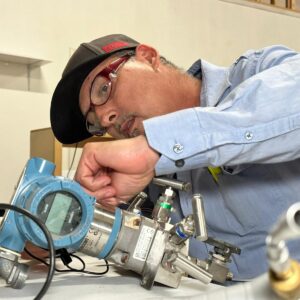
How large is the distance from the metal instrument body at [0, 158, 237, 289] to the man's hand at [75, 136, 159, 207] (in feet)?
0.13

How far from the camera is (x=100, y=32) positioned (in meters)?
3.14

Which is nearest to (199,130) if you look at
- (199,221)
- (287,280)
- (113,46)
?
(199,221)

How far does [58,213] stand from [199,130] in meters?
0.25

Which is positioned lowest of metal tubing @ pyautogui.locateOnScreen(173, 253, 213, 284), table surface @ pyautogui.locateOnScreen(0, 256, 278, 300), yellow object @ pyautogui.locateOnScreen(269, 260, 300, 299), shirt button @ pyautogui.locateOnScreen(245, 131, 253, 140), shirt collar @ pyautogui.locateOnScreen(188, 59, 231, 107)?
table surface @ pyautogui.locateOnScreen(0, 256, 278, 300)

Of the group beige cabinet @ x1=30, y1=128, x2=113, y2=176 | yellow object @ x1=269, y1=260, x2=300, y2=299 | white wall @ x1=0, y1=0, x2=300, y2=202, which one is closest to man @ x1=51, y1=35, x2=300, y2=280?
yellow object @ x1=269, y1=260, x2=300, y2=299

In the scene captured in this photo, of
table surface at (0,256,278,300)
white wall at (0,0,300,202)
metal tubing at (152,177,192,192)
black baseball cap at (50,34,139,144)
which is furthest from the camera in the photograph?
white wall at (0,0,300,202)

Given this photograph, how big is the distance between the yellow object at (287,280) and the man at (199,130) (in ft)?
1.20

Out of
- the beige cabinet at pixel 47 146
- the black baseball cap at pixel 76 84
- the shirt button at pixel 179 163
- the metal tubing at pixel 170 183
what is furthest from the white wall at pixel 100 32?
the shirt button at pixel 179 163

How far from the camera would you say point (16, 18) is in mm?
2842

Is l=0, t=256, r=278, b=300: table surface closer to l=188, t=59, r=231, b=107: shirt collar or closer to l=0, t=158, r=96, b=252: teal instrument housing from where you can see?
l=0, t=158, r=96, b=252: teal instrument housing

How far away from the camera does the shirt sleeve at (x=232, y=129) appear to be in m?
0.69

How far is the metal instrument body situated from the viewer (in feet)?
2.26

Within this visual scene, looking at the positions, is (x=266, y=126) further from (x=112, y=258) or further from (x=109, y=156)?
(x=112, y=258)

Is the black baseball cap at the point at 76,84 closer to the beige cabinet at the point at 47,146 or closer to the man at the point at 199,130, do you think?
the man at the point at 199,130
